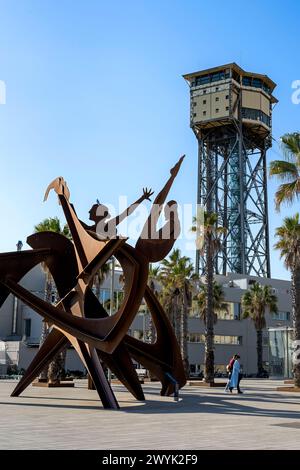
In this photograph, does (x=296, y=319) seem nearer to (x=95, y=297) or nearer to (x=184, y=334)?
(x=184, y=334)

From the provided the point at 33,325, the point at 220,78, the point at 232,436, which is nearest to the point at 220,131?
the point at 220,78

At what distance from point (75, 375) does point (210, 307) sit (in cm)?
1622

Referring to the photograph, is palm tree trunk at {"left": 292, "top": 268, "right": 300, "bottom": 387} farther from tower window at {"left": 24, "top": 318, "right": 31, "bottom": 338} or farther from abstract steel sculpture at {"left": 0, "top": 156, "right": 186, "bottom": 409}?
tower window at {"left": 24, "top": 318, "right": 31, "bottom": 338}

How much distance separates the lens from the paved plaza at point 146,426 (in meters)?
9.37

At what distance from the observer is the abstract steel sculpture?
1597 cm

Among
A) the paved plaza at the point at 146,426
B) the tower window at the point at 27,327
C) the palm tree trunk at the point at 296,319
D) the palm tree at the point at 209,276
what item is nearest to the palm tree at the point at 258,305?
the tower window at the point at 27,327

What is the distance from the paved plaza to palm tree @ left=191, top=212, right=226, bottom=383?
53.8 ft

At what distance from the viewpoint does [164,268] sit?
46.1 meters

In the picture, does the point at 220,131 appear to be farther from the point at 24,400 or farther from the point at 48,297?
the point at 24,400

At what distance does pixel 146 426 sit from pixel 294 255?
20.0m

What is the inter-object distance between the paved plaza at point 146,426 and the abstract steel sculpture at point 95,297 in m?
1.44

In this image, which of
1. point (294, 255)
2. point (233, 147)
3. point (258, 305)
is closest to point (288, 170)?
point (294, 255)

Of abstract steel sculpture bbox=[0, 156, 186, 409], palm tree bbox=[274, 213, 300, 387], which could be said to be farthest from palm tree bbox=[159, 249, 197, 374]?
abstract steel sculpture bbox=[0, 156, 186, 409]

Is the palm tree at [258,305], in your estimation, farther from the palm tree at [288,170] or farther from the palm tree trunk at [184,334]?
the palm tree at [288,170]
